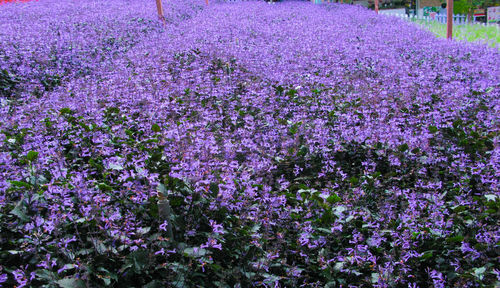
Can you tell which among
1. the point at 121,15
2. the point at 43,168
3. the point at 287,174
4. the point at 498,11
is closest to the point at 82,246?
the point at 43,168

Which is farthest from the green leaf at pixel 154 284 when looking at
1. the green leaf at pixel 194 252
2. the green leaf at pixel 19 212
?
the green leaf at pixel 19 212

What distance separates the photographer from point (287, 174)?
12.8 ft

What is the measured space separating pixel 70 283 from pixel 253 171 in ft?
5.58

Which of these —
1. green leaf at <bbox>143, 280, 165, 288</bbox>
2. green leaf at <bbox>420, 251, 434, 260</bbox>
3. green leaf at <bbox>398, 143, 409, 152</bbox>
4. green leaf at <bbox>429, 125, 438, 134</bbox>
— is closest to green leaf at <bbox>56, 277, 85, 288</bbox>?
green leaf at <bbox>143, 280, 165, 288</bbox>

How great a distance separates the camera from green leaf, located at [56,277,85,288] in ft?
5.86

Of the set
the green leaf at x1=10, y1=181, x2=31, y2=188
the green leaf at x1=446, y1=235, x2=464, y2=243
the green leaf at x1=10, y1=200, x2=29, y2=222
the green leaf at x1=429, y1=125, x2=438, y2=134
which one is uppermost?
the green leaf at x1=10, y1=181, x2=31, y2=188

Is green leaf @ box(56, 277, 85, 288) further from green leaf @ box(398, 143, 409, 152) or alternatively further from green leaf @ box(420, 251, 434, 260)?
green leaf @ box(398, 143, 409, 152)

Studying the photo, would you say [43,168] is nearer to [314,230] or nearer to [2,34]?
[314,230]

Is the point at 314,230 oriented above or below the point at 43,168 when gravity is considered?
below

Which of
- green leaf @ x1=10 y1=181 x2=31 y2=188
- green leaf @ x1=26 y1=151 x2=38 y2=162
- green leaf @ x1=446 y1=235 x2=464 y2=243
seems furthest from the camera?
green leaf @ x1=446 y1=235 x2=464 y2=243

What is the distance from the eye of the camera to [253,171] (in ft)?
10.5

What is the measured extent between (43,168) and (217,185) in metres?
1.19

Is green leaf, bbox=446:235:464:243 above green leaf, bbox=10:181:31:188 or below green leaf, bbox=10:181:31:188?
below

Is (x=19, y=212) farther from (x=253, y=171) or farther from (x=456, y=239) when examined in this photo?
(x=456, y=239)
